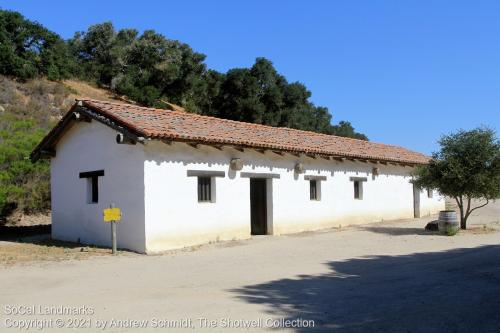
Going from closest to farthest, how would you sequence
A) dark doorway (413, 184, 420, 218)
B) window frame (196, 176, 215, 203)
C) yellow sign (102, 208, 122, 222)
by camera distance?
1. yellow sign (102, 208, 122, 222)
2. window frame (196, 176, 215, 203)
3. dark doorway (413, 184, 420, 218)

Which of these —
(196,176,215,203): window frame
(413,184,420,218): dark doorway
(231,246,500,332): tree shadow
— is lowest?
(231,246,500,332): tree shadow

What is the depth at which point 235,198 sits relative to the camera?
48.7 feet

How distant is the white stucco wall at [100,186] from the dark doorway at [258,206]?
4.59 metres

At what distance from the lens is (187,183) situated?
13.5 metres

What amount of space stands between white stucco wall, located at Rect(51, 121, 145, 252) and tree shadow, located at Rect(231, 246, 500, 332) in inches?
209

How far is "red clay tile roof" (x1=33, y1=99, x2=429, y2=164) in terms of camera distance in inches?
518

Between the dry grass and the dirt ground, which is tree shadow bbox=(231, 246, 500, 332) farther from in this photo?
the dry grass

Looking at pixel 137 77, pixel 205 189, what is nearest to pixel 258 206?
pixel 205 189

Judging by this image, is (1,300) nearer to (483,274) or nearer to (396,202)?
(483,274)

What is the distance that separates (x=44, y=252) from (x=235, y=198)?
5294 mm

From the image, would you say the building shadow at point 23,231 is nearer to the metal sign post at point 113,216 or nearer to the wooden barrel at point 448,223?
the metal sign post at point 113,216

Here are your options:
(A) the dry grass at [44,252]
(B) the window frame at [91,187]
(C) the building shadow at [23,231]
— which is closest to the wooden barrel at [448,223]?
(A) the dry grass at [44,252]

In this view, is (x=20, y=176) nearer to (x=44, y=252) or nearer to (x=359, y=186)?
(x=44, y=252)

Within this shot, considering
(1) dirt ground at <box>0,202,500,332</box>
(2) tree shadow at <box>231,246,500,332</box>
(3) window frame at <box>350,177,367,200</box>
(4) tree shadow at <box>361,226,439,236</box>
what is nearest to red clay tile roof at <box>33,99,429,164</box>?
(3) window frame at <box>350,177,367,200</box>
